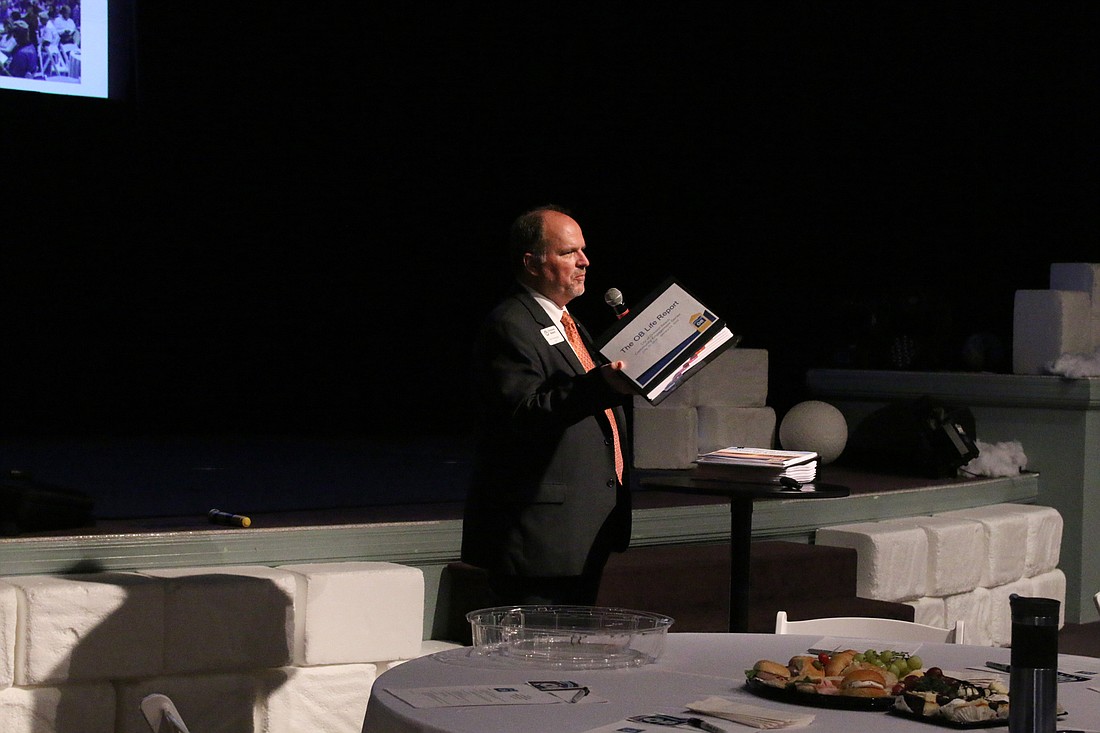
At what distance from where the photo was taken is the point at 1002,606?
4.93 meters

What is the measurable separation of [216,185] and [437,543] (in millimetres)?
3476

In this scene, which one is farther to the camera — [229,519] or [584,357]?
[229,519]

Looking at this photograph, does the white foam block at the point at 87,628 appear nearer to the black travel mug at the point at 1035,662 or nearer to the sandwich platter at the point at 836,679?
the sandwich platter at the point at 836,679

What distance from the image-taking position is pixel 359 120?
6773mm

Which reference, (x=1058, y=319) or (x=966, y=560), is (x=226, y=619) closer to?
(x=966, y=560)

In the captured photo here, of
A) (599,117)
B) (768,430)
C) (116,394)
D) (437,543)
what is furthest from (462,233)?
(437,543)

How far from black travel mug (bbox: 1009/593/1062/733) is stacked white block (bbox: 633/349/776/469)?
12.0 feet

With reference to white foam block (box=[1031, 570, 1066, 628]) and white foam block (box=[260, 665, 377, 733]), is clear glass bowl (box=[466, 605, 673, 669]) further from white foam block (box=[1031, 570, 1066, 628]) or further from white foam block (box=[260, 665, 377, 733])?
white foam block (box=[1031, 570, 1066, 628])

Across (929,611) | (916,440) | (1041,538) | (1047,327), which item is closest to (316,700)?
(929,611)

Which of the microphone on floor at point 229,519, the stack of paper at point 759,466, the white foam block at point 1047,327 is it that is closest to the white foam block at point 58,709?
the microphone on floor at point 229,519

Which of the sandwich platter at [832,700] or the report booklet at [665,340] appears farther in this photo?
the report booklet at [665,340]

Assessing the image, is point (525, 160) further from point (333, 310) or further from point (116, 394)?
point (116, 394)

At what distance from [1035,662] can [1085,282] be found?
14.6ft

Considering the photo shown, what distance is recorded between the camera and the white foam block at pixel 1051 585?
502 centimetres
